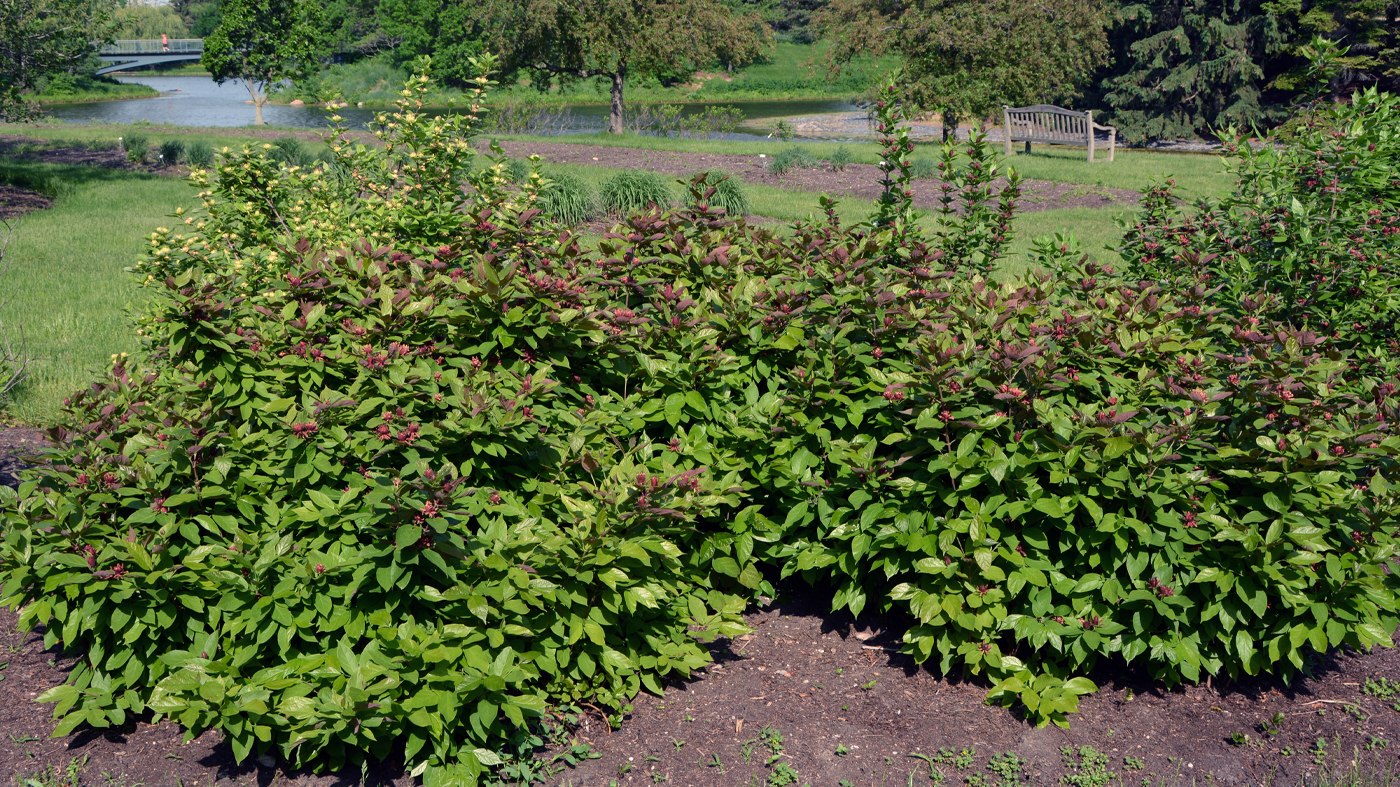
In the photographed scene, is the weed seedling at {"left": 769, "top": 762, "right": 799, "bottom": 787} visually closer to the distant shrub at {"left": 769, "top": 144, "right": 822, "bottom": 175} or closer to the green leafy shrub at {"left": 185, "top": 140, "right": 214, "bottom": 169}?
the distant shrub at {"left": 769, "top": 144, "right": 822, "bottom": 175}

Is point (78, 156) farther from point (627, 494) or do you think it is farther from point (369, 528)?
point (627, 494)

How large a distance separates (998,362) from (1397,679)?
1.78m

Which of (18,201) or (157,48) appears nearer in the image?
(18,201)

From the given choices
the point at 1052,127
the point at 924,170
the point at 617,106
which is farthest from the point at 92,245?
the point at 617,106

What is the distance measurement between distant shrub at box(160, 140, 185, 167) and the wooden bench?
667 inches

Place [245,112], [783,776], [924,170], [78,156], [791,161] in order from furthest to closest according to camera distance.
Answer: [245,112] < [78,156] < [791,161] < [924,170] < [783,776]

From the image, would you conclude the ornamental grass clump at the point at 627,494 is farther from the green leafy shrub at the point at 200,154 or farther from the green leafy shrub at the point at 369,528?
the green leafy shrub at the point at 200,154

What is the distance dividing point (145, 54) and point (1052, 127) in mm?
58717

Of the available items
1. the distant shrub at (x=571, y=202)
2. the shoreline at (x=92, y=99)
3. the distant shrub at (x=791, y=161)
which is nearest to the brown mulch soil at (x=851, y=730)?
the distant shrub at (x=571, y=202)

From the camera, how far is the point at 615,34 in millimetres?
25047

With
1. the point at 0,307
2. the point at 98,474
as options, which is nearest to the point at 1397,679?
the point at 98,474

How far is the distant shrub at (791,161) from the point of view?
15.8m

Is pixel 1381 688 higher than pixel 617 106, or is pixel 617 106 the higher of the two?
pixel 617 106

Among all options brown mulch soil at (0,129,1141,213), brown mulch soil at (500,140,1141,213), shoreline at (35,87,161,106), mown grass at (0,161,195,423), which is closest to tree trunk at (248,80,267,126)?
shoreline at (35,87,161,106)
